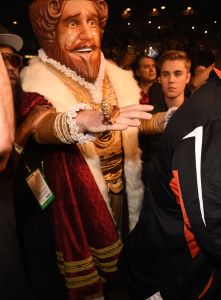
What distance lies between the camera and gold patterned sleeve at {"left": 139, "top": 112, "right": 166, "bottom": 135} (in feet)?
7.05

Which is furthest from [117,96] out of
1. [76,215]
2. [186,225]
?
[186,225]

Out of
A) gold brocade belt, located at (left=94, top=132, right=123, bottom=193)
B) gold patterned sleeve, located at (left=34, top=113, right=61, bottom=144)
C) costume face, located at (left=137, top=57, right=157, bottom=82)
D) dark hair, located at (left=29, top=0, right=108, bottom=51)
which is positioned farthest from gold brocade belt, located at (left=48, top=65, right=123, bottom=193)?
costume face, located at (left=137, top=57, right=157, bottom=82)

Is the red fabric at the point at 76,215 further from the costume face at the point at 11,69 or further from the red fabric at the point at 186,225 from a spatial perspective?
the red fabric at the point at 186,225

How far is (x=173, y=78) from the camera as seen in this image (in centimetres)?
275

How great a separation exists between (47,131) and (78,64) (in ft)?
1.64

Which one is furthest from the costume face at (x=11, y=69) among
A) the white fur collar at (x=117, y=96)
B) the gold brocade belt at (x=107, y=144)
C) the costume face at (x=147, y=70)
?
the costume face at (x=147, y=70)

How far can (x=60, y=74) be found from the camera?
1.92 meters

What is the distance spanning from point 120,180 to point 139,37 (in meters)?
10.5

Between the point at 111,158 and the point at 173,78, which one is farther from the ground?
the point at 173,78

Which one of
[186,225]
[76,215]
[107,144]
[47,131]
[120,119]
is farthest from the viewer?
[107,144]

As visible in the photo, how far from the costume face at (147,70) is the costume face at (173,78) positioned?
832mm

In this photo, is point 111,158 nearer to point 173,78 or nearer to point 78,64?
point 78,64

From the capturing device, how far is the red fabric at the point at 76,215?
5.94 feet

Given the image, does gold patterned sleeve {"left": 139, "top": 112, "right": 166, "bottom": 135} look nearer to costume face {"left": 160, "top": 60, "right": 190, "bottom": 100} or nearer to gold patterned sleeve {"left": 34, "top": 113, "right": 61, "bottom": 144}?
costume face {"left": 160, "top": 60, "right": 190, "bottom": 100}
